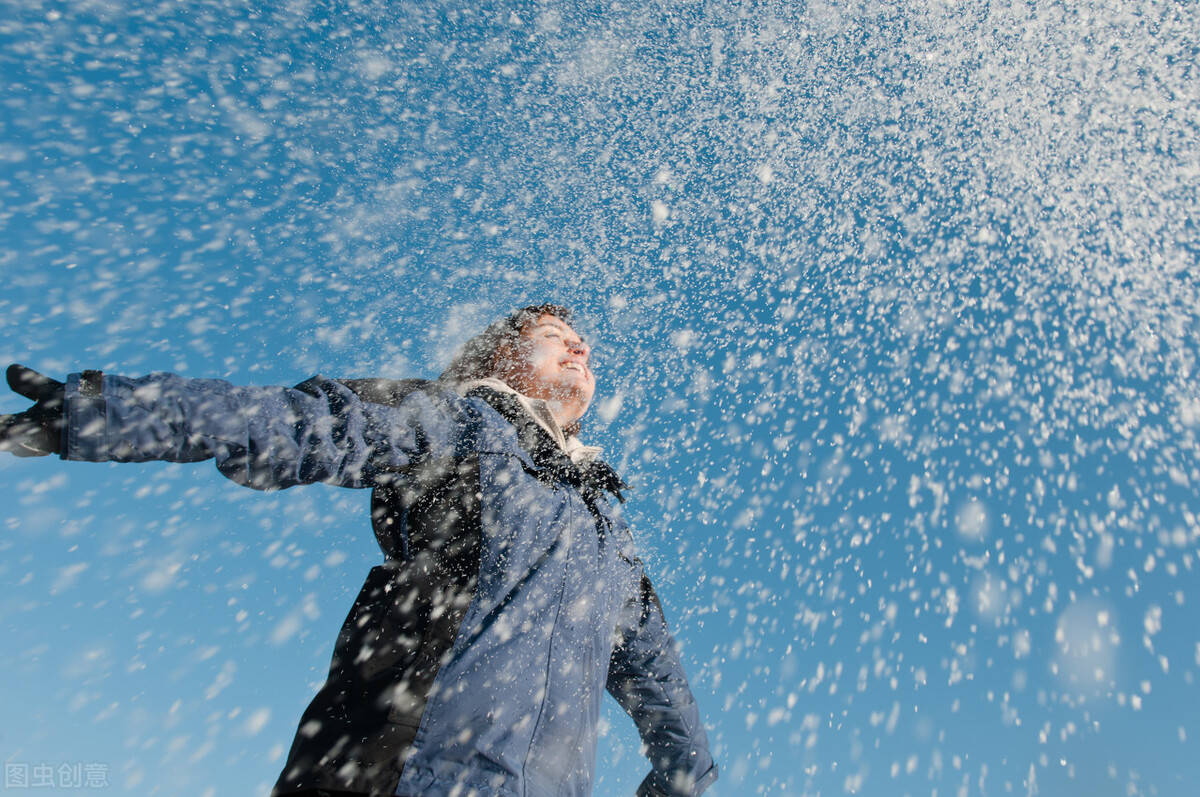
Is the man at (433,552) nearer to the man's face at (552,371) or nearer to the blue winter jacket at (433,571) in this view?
the blue winter jacket at (433,571)

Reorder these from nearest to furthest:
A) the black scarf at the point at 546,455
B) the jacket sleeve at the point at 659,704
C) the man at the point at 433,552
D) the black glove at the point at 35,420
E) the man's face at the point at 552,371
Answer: the black glove at the point at 35,420
the man at the point at 433,552
the black scarf at the point at 546,455
the jacket sleeve at the point at 659,704
the man's face at the point at 552,371

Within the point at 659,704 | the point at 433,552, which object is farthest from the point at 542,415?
the point at 659,704

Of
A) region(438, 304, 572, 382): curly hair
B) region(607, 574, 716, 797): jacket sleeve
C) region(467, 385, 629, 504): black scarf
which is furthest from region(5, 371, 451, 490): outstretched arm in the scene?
region(607, 574, 716, 797): jacket sleeve

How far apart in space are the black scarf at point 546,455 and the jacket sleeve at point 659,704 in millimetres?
680

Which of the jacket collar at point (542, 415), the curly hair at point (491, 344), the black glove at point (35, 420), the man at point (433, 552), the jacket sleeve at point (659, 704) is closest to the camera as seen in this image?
the black glove at point (35, 420)

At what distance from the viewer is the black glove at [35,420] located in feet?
4.93

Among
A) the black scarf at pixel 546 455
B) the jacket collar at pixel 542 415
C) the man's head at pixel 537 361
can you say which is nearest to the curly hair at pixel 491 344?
the man's head at pixel 537 361

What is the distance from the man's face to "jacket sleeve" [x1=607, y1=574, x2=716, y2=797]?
98 cm

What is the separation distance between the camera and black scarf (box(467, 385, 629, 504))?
2.58 meters

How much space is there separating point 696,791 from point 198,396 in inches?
100

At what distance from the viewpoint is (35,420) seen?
152 cm

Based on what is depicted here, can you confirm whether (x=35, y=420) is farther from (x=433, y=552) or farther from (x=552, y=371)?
(x=552, y=371)

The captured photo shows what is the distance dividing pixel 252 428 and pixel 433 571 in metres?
0.67

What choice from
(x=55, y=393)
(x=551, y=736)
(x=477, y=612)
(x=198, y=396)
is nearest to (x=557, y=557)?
(x=477, y=612)
